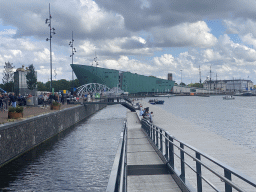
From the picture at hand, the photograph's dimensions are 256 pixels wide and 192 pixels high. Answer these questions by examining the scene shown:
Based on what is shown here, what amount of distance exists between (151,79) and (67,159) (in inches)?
7032

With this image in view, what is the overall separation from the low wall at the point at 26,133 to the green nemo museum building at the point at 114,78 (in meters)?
112

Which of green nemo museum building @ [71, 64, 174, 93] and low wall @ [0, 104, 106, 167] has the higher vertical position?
green nemo museum building @ [71, 64, 174, 93]

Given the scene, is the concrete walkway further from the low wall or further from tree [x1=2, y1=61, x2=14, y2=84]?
tree [x1=2, y1=61, x2=14, y2=84]

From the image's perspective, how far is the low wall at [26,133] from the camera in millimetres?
17859

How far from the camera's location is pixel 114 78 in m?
171

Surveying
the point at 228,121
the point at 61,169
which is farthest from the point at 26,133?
the point at 228,121

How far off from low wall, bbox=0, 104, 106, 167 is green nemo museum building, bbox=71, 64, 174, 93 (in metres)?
112

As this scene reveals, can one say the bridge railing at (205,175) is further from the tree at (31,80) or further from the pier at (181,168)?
the tree at (31,80)

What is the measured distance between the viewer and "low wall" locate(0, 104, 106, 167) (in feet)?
58.6

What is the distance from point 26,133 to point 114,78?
149 meters

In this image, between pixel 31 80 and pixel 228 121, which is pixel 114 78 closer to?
pixel 31 80

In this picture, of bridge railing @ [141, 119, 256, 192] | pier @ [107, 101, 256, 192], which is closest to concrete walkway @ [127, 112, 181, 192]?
pier @ [107, 101, 256, 192]

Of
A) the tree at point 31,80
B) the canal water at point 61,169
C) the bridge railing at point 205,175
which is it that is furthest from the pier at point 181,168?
the tree at point 31,80

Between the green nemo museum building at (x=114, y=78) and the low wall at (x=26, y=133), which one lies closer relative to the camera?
the low wall at (x=26, y=133)
